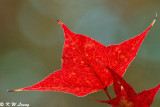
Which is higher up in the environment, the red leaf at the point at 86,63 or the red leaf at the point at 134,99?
the red leaf at the point at 86,63

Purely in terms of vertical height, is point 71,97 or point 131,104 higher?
point 71,97

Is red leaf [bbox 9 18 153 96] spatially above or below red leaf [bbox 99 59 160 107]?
above

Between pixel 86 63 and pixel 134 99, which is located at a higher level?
pixel 86 63

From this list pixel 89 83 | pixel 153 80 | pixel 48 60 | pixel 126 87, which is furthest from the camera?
pixel 48 60

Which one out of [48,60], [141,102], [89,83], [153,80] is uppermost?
[48,60]

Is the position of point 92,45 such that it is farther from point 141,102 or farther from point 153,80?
point 153,80

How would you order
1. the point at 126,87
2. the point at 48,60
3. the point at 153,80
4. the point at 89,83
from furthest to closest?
the point at 48,60 < the point at 153,80 < the point at 89,83 < the point at 126,87

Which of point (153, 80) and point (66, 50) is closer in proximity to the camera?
point (66, 50)

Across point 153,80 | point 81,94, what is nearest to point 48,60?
point 153,80
